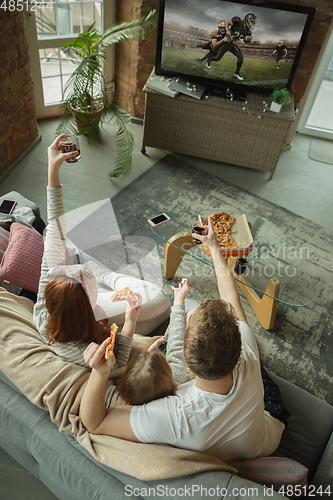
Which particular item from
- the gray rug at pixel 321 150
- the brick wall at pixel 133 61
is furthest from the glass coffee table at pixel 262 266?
the brick wall at pixel 133 61

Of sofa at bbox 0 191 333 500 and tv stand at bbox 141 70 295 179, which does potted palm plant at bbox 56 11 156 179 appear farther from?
sofa at bbox 0 191 333 500

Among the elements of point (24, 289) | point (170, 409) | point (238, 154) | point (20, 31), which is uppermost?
point (20, 31)

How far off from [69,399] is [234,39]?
10.2 ft

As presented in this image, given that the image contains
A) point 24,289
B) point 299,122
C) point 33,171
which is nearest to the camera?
point 24,289

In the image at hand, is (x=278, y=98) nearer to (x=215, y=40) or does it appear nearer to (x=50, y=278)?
(x=215, y=40)

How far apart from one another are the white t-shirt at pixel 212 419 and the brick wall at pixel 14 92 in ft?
9.04

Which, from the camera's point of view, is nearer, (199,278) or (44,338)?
(44,338)

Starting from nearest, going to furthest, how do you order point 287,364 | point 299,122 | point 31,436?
point 31,436
point 287,364
point 299,122

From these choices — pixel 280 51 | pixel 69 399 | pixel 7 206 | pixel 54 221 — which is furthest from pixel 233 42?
pixel 69 399

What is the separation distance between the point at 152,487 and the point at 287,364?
144 cm

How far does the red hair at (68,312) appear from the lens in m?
1.17

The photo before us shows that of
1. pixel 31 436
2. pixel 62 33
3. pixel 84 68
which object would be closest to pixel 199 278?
pixel 31 436

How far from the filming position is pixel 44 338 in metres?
1.34

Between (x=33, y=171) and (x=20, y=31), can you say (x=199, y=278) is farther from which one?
(x=20, y=31)
